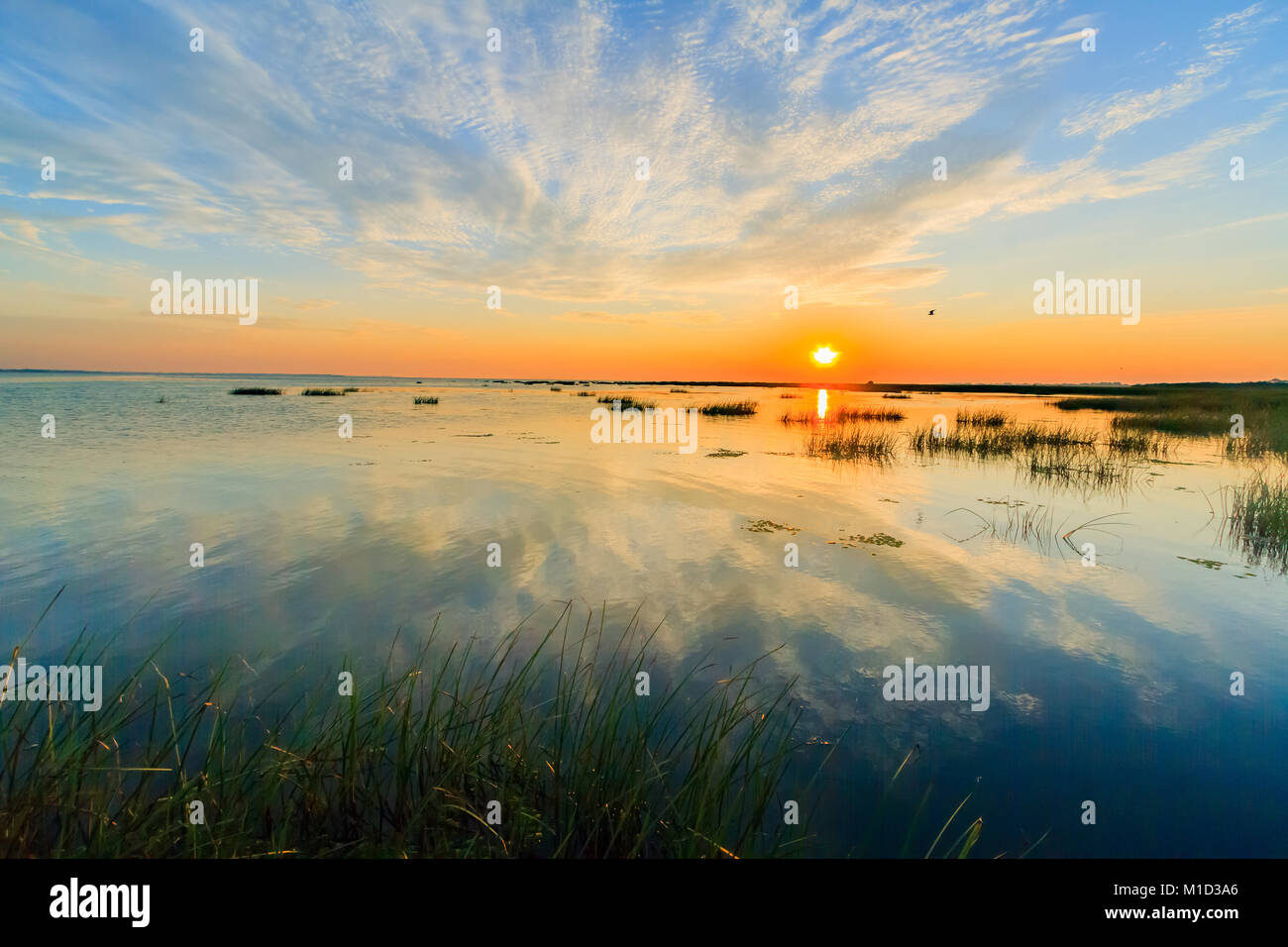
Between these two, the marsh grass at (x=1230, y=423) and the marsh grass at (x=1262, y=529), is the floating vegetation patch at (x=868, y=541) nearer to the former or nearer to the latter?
the marsh grass at (x=1262, y=529)

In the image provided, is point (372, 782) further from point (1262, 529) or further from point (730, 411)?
point (730, 411)

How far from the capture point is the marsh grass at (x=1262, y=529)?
1059 centimetres

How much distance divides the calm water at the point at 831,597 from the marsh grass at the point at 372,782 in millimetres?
909

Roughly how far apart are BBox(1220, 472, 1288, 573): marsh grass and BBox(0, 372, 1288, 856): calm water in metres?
0.55

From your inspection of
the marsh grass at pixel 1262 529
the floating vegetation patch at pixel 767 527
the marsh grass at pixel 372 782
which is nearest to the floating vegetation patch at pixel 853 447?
the marsh grass at pixel 1262 529

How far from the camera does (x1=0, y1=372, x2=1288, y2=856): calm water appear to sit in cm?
459

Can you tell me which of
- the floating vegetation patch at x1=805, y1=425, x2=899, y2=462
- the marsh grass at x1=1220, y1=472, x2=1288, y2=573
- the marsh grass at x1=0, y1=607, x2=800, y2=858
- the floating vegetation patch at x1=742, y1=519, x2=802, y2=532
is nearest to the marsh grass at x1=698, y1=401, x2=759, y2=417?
the floating vegetation patch at x1=805, y1=425, x2=899, y2=462

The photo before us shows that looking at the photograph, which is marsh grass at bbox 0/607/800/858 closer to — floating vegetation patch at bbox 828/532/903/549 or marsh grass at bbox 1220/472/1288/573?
floating vegetation patch at bbox 828/532/903/549

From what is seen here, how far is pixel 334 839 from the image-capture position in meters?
3.47

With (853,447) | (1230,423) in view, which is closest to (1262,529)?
(853,447)

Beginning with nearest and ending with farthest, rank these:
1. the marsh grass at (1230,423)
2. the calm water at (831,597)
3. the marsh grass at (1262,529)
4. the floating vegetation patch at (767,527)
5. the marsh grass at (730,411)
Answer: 1. the calm water at (831,597)
2. the marsh grass at (1262,529)
3. the floating vegetation patch at (767,527)
4. the marsh grass at (1230,423)
5. the marsh grass at (730,411)

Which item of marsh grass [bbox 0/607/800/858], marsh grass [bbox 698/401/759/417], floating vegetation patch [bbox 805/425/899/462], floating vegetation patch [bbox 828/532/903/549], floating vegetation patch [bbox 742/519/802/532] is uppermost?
marsh grass [bbox 698/401/759/417]

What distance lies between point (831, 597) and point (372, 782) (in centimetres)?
685

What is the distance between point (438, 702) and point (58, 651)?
478cm
